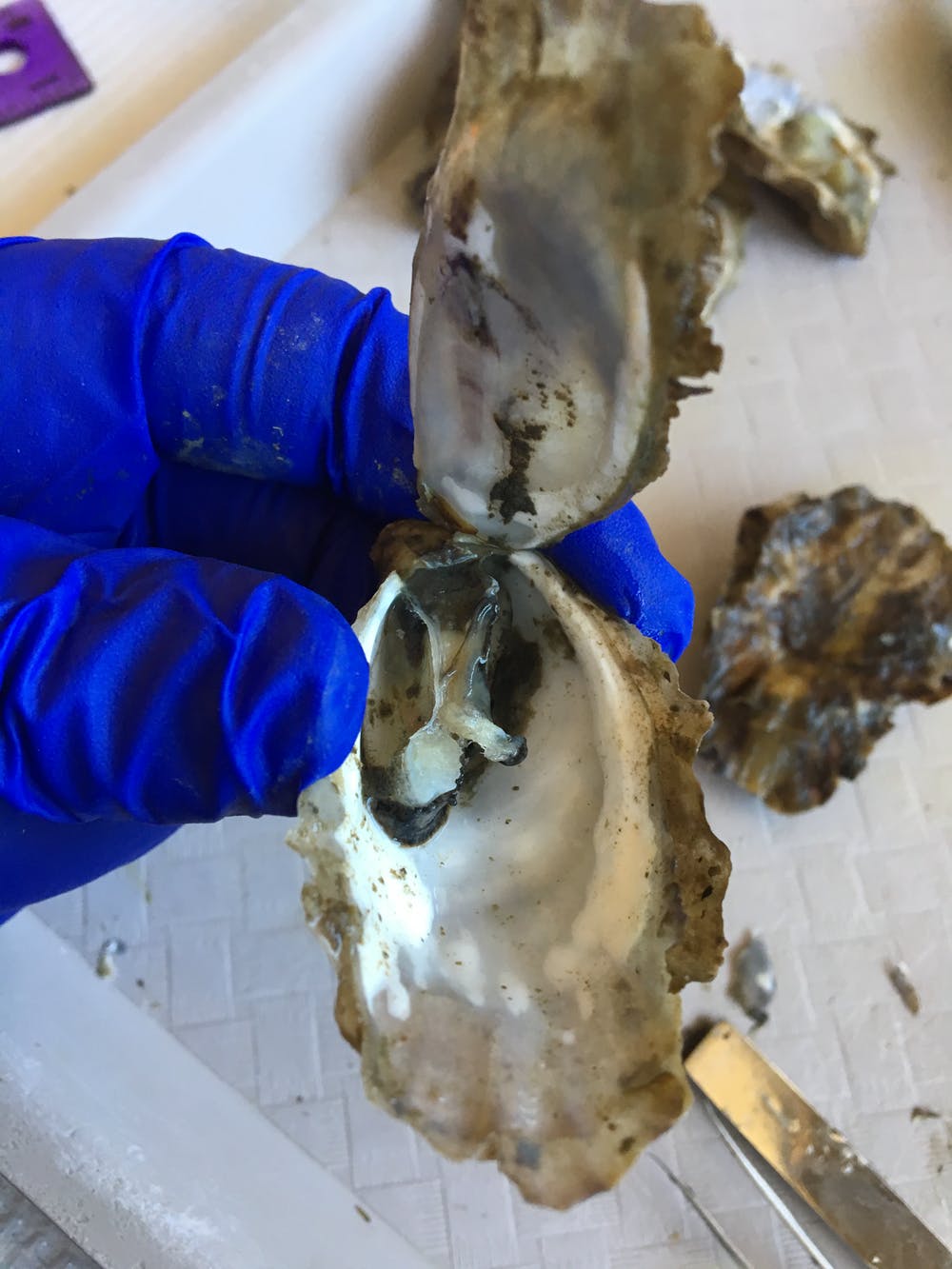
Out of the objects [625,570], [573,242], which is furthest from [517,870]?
[573,242]

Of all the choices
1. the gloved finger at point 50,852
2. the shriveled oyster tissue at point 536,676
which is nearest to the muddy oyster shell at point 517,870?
the shriveled oyster tissue at point 536,676

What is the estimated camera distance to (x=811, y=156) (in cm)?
98

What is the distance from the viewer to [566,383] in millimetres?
375

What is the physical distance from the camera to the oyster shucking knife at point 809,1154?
0.74m

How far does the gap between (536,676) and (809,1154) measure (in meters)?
0.51

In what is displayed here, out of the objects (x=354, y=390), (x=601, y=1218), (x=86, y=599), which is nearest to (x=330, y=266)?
(x=354, y=390)

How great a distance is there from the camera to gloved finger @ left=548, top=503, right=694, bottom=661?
0.62m

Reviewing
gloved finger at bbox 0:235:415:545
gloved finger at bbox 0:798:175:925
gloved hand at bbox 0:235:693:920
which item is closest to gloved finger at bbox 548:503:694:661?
gloved hand at bbox 0:235:693:920

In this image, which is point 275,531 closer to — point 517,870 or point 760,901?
point 517,870

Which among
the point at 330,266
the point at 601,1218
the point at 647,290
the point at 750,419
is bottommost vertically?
the point at 601,1218

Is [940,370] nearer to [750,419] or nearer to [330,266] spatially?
[750,419]

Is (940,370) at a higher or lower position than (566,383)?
lower

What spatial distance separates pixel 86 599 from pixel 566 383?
Result: 0.30m

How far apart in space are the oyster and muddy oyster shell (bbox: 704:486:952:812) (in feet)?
1.02
